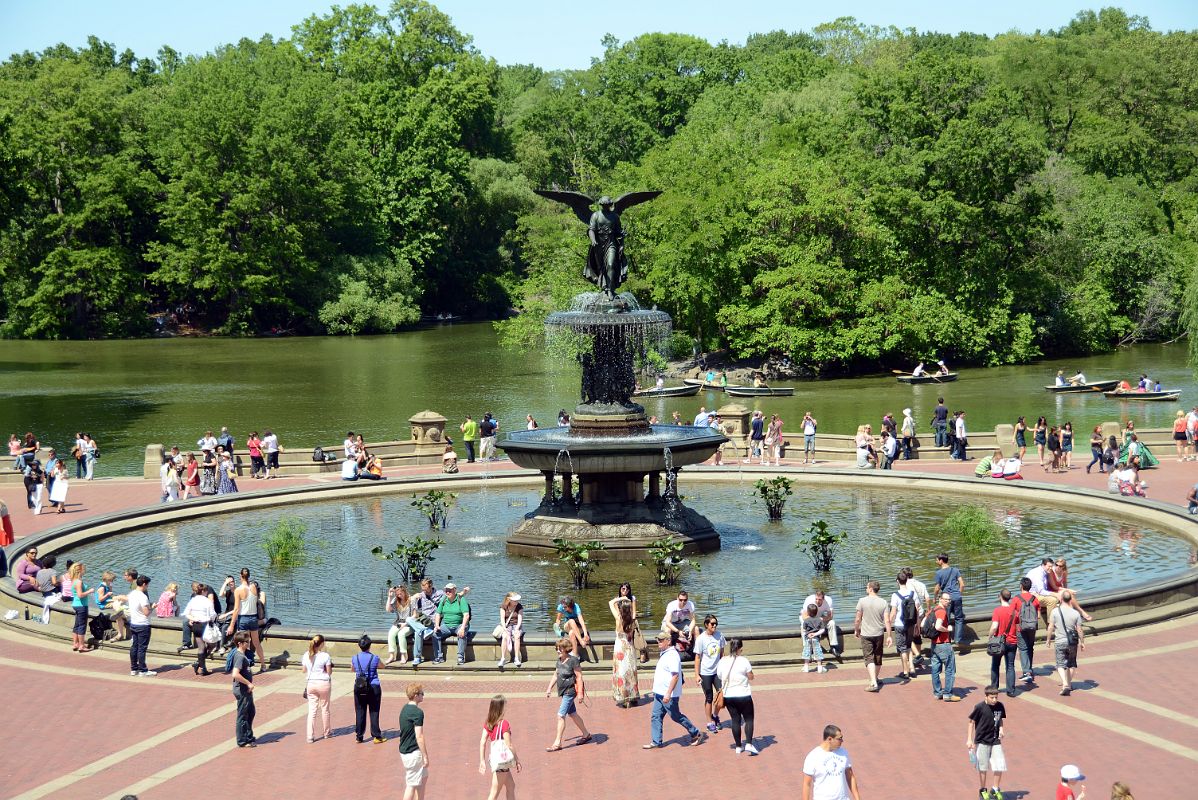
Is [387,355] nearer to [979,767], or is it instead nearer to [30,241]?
[30,241]

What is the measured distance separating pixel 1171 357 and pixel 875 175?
17.8 metres

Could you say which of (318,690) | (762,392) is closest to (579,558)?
(318,690)

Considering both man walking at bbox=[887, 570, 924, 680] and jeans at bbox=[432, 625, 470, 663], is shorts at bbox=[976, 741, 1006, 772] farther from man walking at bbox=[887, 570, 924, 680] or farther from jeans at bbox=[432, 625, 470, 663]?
jeans at bbox=[432, 625, 470, 663]

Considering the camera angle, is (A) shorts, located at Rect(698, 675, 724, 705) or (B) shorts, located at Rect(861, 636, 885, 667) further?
(B) shorts, located at Rect(861, 636, 885, 667)

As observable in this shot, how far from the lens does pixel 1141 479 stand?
36750mm

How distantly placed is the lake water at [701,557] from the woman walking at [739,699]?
518 centimetres

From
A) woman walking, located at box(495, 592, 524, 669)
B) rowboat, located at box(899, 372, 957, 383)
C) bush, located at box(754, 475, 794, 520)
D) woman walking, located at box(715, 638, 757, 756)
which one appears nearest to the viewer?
woman walking, located at box(715, 638, 757, 756)

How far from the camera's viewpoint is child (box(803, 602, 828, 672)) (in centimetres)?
2059

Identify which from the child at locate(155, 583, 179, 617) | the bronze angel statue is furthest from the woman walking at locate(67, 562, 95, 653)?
the bronze angel statue

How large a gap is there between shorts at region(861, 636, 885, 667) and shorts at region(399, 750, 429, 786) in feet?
23.1

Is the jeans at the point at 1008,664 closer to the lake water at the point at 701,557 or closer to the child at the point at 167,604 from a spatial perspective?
the lake water at the point at 701,557

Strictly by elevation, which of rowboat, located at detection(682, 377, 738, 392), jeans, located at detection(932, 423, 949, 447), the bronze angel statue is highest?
the bronze angel statue

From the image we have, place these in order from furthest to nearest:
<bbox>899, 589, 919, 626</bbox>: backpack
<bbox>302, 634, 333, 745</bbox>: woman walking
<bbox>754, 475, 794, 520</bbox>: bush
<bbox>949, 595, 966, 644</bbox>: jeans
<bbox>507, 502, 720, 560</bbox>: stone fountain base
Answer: <bbox>754, 475, 794, 520</bbox>: bush, <bbox>507, 502, 720, 560</bbox>: stone fountain base, <bbox>949, 595, 966, 644</bbox>: jeans, <bbox>899, 589, 919, 626</bbox>: backpack, <bbox>302, 634, 333, 745</bbox>: woman walking

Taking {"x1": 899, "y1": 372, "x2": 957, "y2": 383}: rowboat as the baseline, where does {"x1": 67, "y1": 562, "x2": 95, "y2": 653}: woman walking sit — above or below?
below
